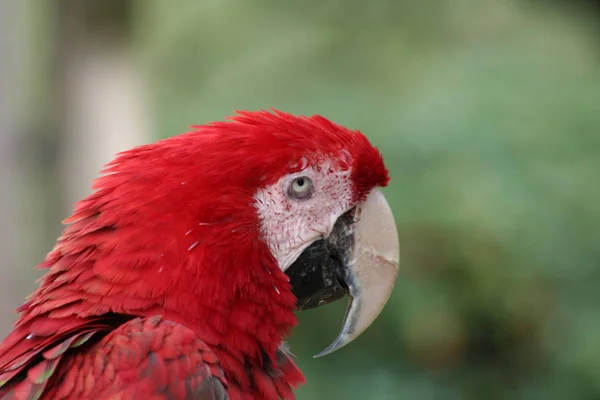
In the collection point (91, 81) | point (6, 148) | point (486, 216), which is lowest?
point (486, 216)

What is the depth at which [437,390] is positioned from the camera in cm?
210

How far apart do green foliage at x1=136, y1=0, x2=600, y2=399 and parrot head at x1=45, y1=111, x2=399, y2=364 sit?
101cm

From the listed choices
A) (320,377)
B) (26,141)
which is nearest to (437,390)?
(320,377)

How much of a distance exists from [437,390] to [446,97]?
3.09 ft

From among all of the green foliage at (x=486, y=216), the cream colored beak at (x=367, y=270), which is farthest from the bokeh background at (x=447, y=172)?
the cream colored beak at (x=367, y=270)

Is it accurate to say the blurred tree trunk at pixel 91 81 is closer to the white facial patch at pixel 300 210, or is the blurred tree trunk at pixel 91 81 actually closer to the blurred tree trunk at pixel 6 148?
the blurred tree trunk at pixel 6 148

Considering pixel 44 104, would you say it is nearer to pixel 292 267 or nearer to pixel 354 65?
pixel 354 65

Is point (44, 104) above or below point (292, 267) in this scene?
above

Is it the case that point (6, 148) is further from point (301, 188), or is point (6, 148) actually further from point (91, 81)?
point (301, 188)

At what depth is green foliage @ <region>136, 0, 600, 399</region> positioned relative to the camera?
2.01m

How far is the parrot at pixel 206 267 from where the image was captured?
843 millimetres

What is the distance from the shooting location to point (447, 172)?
2.07 meters

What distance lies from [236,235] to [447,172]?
1.25 m

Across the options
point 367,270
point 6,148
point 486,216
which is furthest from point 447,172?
point 6,148
